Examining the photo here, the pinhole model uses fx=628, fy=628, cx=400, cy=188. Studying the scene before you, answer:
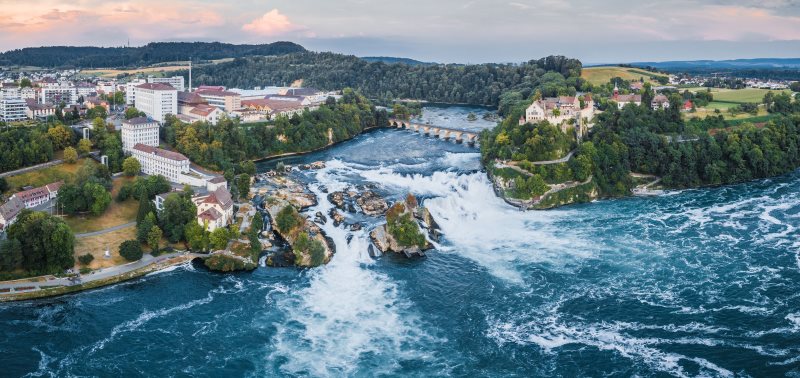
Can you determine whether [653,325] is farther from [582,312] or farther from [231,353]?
[231,353]

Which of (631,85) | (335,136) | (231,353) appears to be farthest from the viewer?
(631,85)

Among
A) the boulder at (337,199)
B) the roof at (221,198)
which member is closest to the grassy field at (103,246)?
the roof at (221,198)

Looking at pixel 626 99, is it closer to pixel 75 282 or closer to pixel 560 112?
pixel 560 112

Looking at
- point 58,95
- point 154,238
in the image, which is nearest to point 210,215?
point 154,238

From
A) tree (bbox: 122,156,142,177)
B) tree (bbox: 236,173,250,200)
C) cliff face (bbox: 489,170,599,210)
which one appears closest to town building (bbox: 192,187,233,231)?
tree (bbox: 236,173,250,200)

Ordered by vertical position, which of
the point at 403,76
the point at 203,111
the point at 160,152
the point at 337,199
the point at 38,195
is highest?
the point at 403,76

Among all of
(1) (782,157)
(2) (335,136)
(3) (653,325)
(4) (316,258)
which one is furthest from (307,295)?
(1) (782,157)
